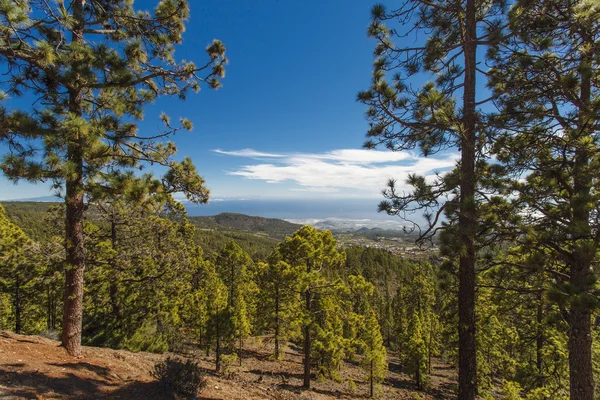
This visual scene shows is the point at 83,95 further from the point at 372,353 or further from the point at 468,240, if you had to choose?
the point at 372,353

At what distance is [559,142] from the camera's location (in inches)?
197

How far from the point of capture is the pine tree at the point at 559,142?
14.1 ft

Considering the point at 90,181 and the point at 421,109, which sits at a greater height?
the point at 421,109

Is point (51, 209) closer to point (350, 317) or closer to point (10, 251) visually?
point (10, 251)

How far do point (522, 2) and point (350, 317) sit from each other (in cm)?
1226

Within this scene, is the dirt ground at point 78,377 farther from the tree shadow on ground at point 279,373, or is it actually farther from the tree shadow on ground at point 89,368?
the tree shadow on ground at point 279,373

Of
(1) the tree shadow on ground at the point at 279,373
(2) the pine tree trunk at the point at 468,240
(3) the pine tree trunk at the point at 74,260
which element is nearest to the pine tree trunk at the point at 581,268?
(2) the pine tree trunk at the point at 468,240

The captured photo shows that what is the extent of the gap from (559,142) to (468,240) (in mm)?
2513

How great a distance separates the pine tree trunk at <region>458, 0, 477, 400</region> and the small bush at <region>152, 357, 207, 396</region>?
5063 mm

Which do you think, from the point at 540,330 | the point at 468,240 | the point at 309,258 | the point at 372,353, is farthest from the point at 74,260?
the point at 372,353

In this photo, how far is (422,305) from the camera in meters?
31.5

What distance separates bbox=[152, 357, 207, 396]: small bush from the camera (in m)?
5.30

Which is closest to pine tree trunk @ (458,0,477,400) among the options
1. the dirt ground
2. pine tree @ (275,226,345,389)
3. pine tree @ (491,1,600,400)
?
pine tree @ (491,1,600,400)

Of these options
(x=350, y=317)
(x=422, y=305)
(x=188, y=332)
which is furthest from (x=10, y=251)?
(x=422, y=305)
